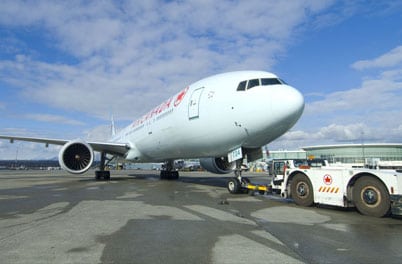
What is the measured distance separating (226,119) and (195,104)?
82.4 inches

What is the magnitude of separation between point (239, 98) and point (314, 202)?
4.12 metres

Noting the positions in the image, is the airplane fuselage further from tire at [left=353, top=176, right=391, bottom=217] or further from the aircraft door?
tire at [left=353, top=176, right=391, bottom=217]

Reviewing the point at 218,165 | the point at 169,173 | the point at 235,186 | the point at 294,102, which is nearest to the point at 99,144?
the point at 169,173

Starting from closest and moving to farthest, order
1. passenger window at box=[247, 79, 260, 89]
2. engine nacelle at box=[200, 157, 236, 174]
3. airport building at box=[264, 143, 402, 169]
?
passenger window at box=[247, 79, 260, 89] → engine nacelle at box=[200, 157, 236, 174] → airport building at box=[264, 143, 402, 169]

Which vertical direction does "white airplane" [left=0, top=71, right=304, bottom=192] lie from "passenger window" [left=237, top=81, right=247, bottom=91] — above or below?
below

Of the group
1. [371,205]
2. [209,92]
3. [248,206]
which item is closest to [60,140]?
[209,92]

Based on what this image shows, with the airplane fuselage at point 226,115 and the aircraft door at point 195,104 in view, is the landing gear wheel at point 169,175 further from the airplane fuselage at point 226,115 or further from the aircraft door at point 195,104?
the aircraft door at point 195,104

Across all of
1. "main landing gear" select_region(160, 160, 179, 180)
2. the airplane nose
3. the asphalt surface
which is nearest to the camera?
the asphalt surface

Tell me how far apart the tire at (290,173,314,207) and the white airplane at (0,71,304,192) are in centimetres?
174

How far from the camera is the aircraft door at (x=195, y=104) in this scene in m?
12.3

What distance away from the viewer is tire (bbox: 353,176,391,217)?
23.7ft

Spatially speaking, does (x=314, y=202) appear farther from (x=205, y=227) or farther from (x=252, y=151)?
(x=205, y=227)

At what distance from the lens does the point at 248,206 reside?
8797mm

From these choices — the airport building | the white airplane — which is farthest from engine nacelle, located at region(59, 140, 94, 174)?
the airport building
